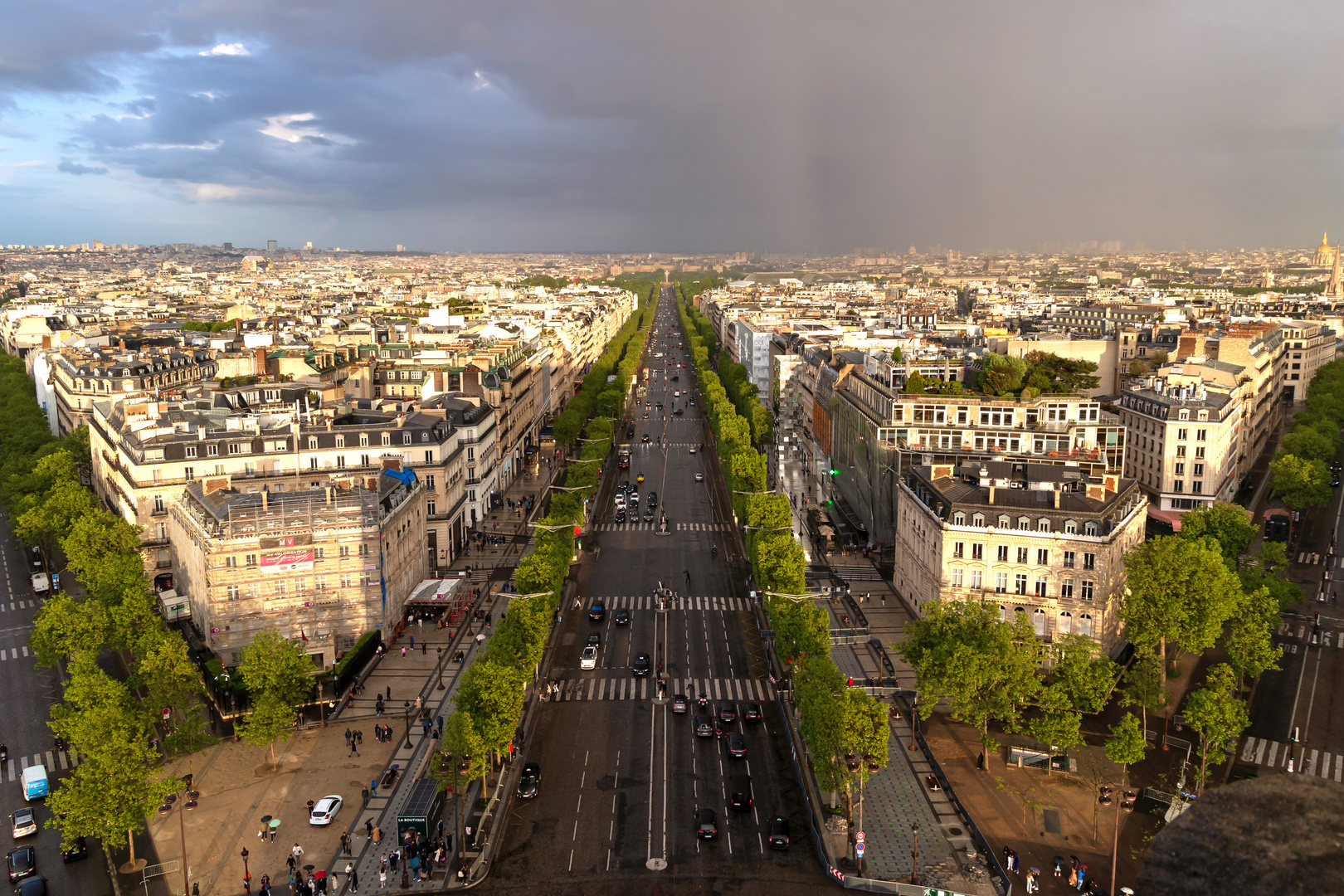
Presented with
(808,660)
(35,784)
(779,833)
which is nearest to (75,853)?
(35,784)

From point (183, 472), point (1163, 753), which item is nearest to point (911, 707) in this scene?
point (1163, 753)

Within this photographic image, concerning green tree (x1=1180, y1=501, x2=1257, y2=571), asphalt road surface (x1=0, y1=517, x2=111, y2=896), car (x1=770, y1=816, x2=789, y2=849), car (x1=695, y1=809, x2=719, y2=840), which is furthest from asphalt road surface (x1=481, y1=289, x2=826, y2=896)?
green tree (x1=1180, y1=501, x2=1257, y2=571)

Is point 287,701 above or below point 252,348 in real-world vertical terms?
below

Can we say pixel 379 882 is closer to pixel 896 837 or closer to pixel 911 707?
pixel 896 837

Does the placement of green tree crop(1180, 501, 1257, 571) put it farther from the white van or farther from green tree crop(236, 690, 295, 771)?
the white van

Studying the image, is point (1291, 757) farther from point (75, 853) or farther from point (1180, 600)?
point (75, 853)
